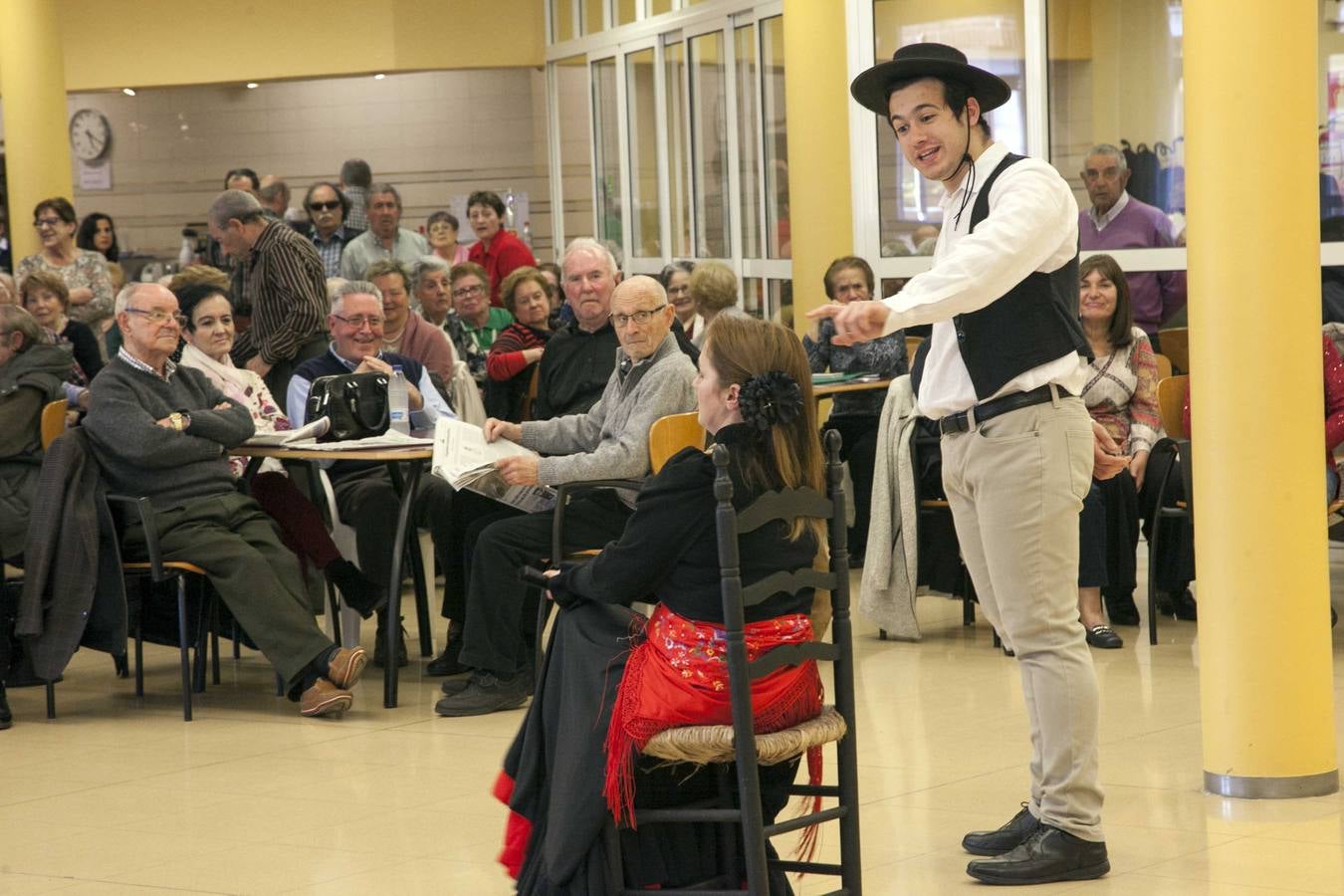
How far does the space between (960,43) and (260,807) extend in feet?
18.9

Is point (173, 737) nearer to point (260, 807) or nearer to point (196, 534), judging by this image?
point (196, 534)

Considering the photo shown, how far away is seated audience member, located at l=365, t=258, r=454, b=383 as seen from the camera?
7.04 metres

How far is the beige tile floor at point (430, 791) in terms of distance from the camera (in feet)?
12.0

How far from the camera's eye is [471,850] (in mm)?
3877

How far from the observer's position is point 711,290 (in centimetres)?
806

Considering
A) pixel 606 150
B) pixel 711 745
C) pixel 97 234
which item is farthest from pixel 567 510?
pixel 606 150

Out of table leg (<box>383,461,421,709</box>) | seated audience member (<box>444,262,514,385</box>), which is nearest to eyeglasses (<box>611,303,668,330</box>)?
table leg (<box>383,461,421,709</box>)

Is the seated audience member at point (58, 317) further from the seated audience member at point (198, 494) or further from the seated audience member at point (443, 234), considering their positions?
the seated audience member at point (443, 234)

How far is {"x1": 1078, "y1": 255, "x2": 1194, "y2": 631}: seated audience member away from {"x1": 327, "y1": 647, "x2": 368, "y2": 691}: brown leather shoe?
2295mm

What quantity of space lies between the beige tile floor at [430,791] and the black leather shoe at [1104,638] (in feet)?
0.16

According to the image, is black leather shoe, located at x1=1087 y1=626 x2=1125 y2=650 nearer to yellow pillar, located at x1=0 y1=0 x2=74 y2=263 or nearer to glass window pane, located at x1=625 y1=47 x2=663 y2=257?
glass window pane, located at x1=625 y1=47 x2=663 y2=257

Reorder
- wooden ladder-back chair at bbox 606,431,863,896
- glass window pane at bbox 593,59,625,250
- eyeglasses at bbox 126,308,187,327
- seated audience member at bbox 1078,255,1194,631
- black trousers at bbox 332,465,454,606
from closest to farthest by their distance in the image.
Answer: wooden ladder-back chair at bbox 606,431,863,896 → eyeglasses at bbox 126,308,187,327 → black trousers at bbox 332,465,454,606 → seated audience member at bbox 1078,255,1194,631 → glass window pane at bbox 593,59,625,250

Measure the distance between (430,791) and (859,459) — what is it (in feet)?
10.4

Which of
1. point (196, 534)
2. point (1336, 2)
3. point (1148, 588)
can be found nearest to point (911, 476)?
point (1148, 588)
